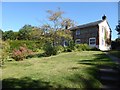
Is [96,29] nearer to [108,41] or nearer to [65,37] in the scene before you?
[108,41]

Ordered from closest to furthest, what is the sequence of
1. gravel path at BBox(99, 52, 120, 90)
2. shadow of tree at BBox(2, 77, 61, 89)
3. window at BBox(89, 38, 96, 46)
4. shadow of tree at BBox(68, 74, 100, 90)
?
shadow of tree at BBox(2, 77, 61, 89) < shadow of tree at BBox(68, 74, 100, 90) < gravel path at BBox(99, 52, 120, 90) < window at BBox(89, 38, 96, 46)

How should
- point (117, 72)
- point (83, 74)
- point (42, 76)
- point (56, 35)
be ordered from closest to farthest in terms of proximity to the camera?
point (42, 76) → point (83, 74) → point (117, 72) → point (56, 35)

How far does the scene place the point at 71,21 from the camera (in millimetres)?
41469

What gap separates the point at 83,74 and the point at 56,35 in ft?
90.1

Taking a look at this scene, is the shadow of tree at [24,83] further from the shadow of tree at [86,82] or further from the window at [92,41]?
the window at [92,41]

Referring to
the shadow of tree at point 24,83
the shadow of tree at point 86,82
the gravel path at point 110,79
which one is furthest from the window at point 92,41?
the shadow of tree at point 24,83

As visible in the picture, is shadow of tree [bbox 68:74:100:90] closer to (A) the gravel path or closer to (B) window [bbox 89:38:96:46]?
(A) the gravel path

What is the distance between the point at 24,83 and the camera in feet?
34.1

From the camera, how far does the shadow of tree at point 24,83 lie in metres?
10.0

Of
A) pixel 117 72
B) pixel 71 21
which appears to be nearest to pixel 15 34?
pixel 71 21

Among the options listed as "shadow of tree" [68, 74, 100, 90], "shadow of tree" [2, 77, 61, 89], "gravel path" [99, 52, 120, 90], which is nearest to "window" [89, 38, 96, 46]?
"gravel path" [99, 52, 120, 90]

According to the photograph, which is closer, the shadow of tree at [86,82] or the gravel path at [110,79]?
the shadow of tree at [86,82]

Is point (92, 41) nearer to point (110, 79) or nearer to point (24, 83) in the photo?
point (110, 79)

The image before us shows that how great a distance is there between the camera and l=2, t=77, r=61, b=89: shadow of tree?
32.9 ft
